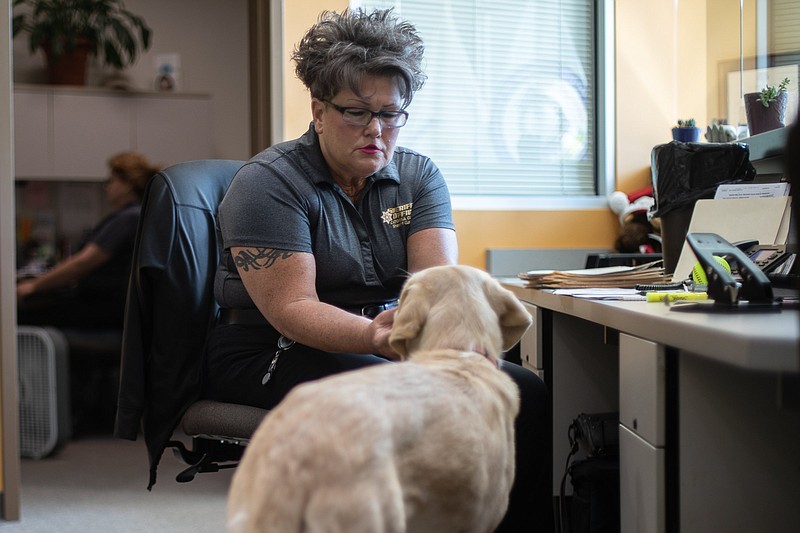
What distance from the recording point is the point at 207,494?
9.77 feet

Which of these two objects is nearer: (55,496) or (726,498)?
(726,498)

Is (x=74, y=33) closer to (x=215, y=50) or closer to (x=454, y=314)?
(x=215, y=50)

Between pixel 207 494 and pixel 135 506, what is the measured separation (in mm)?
273

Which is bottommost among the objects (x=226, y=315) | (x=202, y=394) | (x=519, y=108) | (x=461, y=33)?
(x=202, y=394)

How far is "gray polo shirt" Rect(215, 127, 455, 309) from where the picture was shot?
1.60 m

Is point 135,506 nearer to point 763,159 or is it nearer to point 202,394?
point 202,394

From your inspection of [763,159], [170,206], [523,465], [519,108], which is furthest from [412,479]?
[519,108]

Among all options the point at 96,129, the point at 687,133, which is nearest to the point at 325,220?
the point at 687,133

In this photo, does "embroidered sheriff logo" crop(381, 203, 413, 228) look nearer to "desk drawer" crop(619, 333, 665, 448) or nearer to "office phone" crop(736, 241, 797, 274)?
"desk drawer" crop(619, 333, 665, 448)

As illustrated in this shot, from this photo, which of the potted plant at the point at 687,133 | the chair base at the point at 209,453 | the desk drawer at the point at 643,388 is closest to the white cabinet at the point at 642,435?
the desk drawer at the point at 643,388

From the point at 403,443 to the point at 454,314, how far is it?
0.33m

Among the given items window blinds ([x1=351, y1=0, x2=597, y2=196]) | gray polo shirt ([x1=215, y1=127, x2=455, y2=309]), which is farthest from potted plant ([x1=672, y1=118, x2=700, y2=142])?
gray polo shirt ([x1=215, y1=127, x2=455, y2=309])

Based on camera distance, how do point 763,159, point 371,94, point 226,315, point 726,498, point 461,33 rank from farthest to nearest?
point 461,33
point 763,159
point 226,315
point 371,94
point 726,498

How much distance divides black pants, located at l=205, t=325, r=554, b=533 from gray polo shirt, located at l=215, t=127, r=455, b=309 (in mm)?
156
